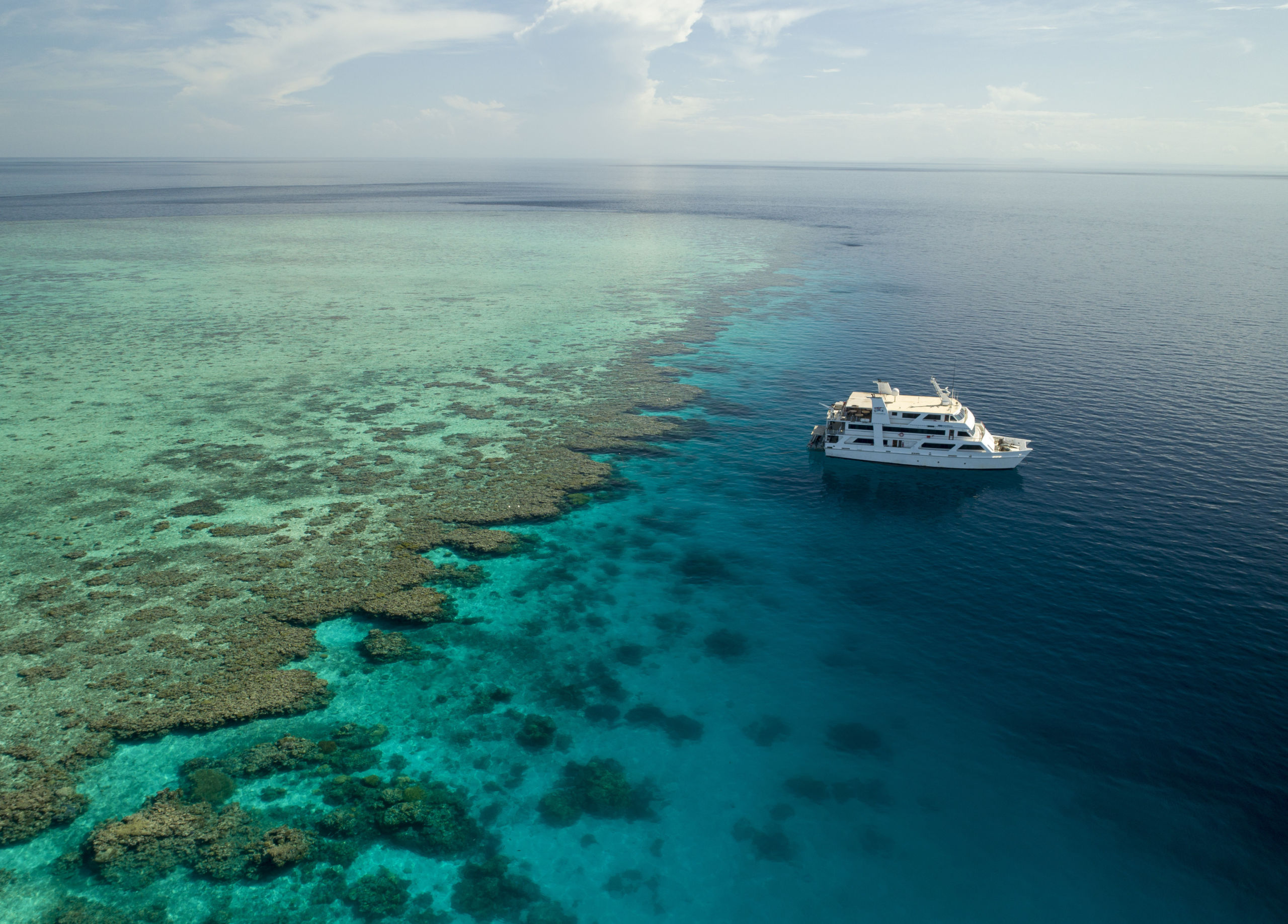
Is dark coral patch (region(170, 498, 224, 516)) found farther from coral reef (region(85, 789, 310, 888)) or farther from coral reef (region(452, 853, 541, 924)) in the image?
coral reef (region(452, 853, 541, 924))

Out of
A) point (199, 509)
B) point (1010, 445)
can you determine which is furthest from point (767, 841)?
point (199, 509)

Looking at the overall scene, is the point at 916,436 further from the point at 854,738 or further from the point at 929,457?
the point at 854,738

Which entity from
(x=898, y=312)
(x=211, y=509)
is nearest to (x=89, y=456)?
(x=211, y=509)

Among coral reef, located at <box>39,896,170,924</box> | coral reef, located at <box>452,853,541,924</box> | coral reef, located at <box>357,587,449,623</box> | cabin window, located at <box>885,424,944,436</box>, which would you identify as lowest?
coral reef, located at <box>452,853,541,924</box>

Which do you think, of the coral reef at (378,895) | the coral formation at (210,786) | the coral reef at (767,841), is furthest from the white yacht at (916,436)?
the coral formation at (210,786)

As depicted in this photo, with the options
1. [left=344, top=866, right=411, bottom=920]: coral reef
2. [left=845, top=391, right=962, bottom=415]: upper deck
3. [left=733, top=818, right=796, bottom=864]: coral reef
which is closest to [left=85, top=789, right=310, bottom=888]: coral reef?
[left=344, top=866, right=411, bottom=920]: coral reef

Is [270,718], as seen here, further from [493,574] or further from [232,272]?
[232,272]

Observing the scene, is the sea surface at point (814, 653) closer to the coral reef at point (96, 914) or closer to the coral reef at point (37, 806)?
the coral reef at point (96, 914)
